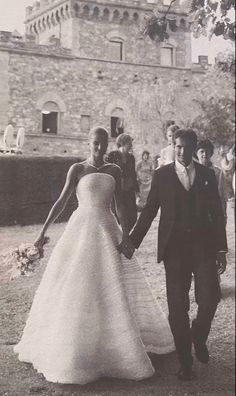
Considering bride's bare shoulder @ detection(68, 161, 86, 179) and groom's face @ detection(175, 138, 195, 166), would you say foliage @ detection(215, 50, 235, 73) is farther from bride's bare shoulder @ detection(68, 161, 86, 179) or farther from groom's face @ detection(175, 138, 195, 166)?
bride's bare shoulder @ detection(68, 161, 86, 179)

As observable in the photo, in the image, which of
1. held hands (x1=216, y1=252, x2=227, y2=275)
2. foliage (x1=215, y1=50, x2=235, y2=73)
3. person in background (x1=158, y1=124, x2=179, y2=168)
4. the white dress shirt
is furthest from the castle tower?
held hands (x1=216, y1=252, x2=227, y2=275)

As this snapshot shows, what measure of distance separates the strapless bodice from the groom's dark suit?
30 centimetres

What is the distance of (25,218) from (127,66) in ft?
3.66

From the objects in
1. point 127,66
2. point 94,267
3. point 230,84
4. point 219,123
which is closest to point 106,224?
point 94,267

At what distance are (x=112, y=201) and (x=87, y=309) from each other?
54 centimetres

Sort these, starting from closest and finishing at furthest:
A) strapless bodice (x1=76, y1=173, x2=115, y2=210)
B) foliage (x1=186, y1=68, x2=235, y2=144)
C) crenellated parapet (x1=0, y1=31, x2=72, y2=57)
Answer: strapless bodice (x1=76, y1=173, x2=115, y2=210) < crenellated parapet (x1=0, y1=31, x2=72, y2=57) < foliage (x1=186, y1=68, x2=235, y2=144)

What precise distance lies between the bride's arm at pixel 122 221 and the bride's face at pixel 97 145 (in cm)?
13

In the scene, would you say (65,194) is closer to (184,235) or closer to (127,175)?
(127,175)

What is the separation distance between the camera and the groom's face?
3172 millimetres

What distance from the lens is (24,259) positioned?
288 cm

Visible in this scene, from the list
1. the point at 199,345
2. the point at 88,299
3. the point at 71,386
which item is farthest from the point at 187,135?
the point at 71,386

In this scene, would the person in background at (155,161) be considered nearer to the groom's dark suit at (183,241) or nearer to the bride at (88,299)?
the groom's dark suit at (183,241)

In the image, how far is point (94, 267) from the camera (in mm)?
2826

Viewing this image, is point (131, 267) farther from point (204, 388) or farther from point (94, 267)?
point (204, 388)
